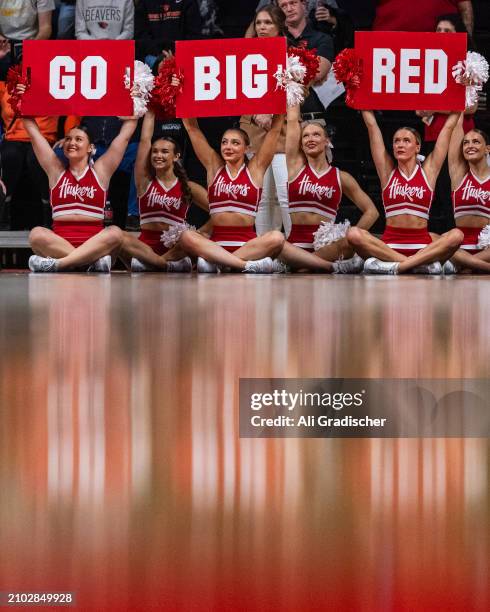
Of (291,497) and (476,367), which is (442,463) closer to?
(291,497)

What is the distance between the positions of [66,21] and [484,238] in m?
2.83

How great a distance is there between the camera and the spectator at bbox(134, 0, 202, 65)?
213 inches

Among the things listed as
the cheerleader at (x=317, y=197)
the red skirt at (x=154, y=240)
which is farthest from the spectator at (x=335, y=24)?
the red skirt at (x=154, y=240)

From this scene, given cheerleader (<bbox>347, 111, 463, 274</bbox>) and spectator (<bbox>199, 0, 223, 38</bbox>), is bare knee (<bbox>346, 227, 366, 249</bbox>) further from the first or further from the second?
spectator (<bbox>199, 0, 223, 38</bbox>)

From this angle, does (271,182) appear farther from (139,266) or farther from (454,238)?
(454,238)

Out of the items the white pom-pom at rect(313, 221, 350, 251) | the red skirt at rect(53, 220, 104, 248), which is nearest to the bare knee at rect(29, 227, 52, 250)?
the red skirt at rect(53, 220, 104, 248)

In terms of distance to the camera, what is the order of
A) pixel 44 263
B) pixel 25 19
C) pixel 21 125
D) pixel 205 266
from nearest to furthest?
pixel 44 263, pixel 205 266, pixel 21 125, pixel 25 19

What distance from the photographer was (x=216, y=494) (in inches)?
36.5

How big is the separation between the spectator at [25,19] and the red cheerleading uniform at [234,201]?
1.65m

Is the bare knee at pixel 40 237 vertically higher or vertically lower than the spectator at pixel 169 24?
lower

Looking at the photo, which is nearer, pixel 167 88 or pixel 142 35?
pixel 167 88

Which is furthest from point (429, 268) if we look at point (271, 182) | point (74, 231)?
point (74, 231)

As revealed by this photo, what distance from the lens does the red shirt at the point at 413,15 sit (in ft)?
17.4

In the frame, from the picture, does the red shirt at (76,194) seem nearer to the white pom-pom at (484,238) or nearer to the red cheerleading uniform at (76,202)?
the red cheerleading uniform at (76,202)
